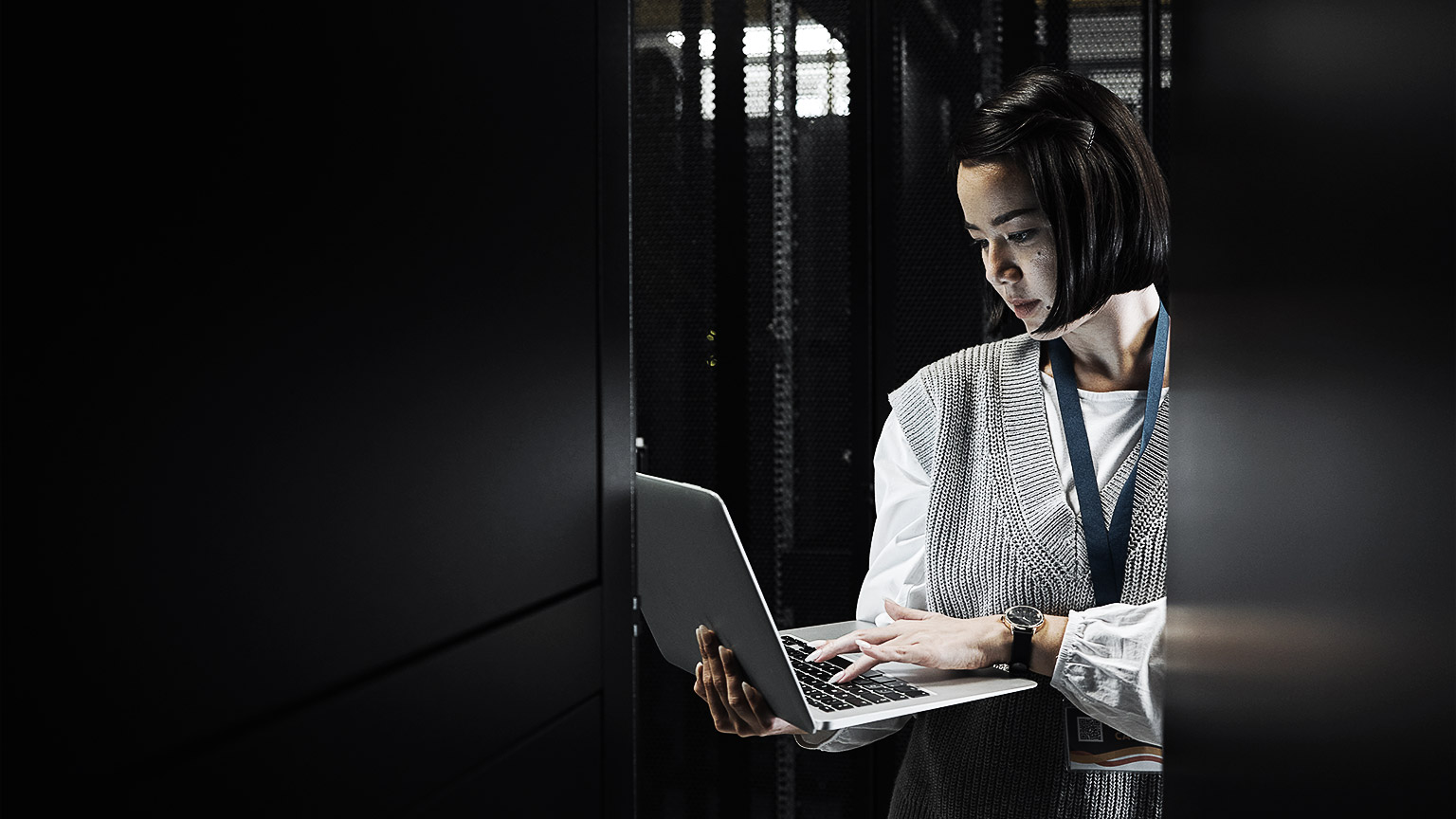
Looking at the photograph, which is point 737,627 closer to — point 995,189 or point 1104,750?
point 1104,750

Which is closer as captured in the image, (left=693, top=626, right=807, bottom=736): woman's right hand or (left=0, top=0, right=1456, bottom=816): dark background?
(left=0, top=0, right=1456, bottom=816): dark background

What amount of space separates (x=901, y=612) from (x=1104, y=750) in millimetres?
235

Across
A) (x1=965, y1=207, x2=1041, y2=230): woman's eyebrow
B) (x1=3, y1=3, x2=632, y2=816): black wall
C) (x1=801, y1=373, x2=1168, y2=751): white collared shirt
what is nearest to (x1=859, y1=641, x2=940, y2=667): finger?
(x1=801, y1=373, x2=1168, y2=751): white collared shirt

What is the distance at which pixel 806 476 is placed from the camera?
6.27 feet

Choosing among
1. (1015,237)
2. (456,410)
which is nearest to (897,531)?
(1015,237)

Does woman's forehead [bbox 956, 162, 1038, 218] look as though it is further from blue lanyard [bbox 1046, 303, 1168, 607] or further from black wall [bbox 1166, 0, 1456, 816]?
black wall [bbox 1166, 0, 1456, 816]

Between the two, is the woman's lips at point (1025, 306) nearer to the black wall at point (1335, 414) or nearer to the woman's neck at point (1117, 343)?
the woman's neck at point (1117, 343)

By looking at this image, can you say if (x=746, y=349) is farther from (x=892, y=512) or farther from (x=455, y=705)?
(x=455, y=705)

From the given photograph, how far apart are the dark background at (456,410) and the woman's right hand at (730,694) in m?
0.49

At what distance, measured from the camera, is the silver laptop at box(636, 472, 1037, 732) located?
0.84m

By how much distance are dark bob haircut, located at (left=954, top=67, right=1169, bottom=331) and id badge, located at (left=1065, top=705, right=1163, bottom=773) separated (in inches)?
16.3

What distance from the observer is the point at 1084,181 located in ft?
3.71

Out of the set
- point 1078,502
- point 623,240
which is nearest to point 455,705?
point 623,240

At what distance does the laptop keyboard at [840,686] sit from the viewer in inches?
39.4
